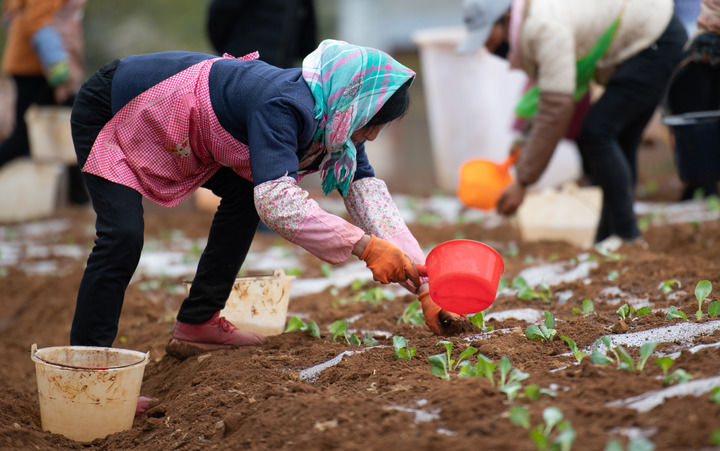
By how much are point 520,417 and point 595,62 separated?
8.95 ft

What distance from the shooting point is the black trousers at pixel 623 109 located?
12.6 ft

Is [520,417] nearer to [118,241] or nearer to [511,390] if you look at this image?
[511,390]

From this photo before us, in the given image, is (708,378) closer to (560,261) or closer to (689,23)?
(560,261)

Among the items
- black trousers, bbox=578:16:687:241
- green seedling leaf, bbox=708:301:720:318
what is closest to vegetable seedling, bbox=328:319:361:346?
green seedling leaf, bbox=708:301:720:318

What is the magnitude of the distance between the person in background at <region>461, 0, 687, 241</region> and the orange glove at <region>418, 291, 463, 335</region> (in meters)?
1.61

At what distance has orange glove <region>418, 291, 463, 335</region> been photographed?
2508 mm

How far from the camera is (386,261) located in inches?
85.6

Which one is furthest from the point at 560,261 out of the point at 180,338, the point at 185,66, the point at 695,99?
the point at 185,66

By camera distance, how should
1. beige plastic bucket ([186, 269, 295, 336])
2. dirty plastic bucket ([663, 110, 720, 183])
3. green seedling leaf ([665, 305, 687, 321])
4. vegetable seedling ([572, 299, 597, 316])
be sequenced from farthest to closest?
dirty plastic bucket ([663, 110, 720, 183]) → beige plastic bucket ([186, 269, 295, 336]) → vegetable seedling ([572, 299, 597, 316]) → green seedling leaf ([665, 305, 687, 321])

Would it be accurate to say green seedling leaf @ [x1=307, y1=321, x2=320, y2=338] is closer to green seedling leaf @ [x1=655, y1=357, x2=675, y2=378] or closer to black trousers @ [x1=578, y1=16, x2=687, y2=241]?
green seedling leaf @ [x1=655, y1=357, x2=675, y2=378]

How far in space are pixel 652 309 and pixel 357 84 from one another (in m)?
1.25

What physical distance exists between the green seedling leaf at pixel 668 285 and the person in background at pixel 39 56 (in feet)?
14.7

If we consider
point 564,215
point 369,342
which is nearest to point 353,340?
point 369,342

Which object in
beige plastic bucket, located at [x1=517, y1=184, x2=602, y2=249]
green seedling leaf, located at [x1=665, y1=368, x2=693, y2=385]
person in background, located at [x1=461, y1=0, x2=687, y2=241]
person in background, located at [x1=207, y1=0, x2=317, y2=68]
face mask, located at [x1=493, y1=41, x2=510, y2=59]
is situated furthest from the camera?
person in background, located at [x1=207, y1=0, x2=317, y2=68]
